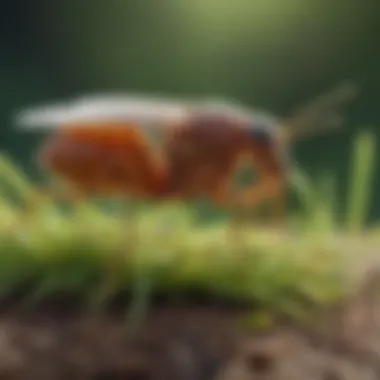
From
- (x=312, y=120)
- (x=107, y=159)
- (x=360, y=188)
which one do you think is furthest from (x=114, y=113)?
(x=360, y=188)

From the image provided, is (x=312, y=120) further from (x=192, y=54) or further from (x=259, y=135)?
(x=192, y=54)

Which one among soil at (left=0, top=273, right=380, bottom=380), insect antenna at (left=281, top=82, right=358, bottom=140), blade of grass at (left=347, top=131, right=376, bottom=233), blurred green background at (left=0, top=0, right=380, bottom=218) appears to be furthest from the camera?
blurred green background at (left=0, top=0, right=380, bottom=218)

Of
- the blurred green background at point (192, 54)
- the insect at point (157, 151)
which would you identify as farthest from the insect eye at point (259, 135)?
the blurred green background at point (192, 54)

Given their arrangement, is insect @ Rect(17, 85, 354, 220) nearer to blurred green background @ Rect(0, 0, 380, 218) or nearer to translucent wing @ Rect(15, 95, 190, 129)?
translucent wing @ Rect(15, 95, 190, 129)

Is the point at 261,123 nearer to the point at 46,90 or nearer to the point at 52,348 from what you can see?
the point at 52,348

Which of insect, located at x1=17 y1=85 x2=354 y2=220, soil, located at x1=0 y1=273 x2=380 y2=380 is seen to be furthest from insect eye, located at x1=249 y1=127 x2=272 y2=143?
soil, located at x1=0 y1=273 x2=380 y2=380

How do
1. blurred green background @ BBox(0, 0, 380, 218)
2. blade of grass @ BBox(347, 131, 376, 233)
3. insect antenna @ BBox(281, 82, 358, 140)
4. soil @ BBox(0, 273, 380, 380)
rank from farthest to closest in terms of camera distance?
1. blurred green background @ BBox(0, 0, 380, 218)
2. blade of grass @ BBox(347, 131, 376, 233)
3. insect antenna @ BBox(281, 82, 358, 140)
4. soil @ BBox(0, 273, 380, 380)
